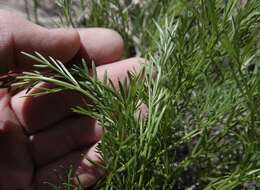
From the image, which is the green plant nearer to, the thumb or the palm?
the thumb

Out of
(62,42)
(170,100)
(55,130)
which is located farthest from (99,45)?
(170,100)

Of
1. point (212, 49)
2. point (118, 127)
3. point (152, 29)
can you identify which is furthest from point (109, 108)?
point (152, 29)

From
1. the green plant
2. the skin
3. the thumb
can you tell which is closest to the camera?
the green plant

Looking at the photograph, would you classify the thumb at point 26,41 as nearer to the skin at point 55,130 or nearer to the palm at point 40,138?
the skin at point 55,130

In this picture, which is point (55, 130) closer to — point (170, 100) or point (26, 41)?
point (26, 41)

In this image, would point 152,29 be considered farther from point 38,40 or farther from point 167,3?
point 38,40

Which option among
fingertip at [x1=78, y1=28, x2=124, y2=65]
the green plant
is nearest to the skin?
fingertip at [x1=78, y1=28, x2=124, y2=65]
